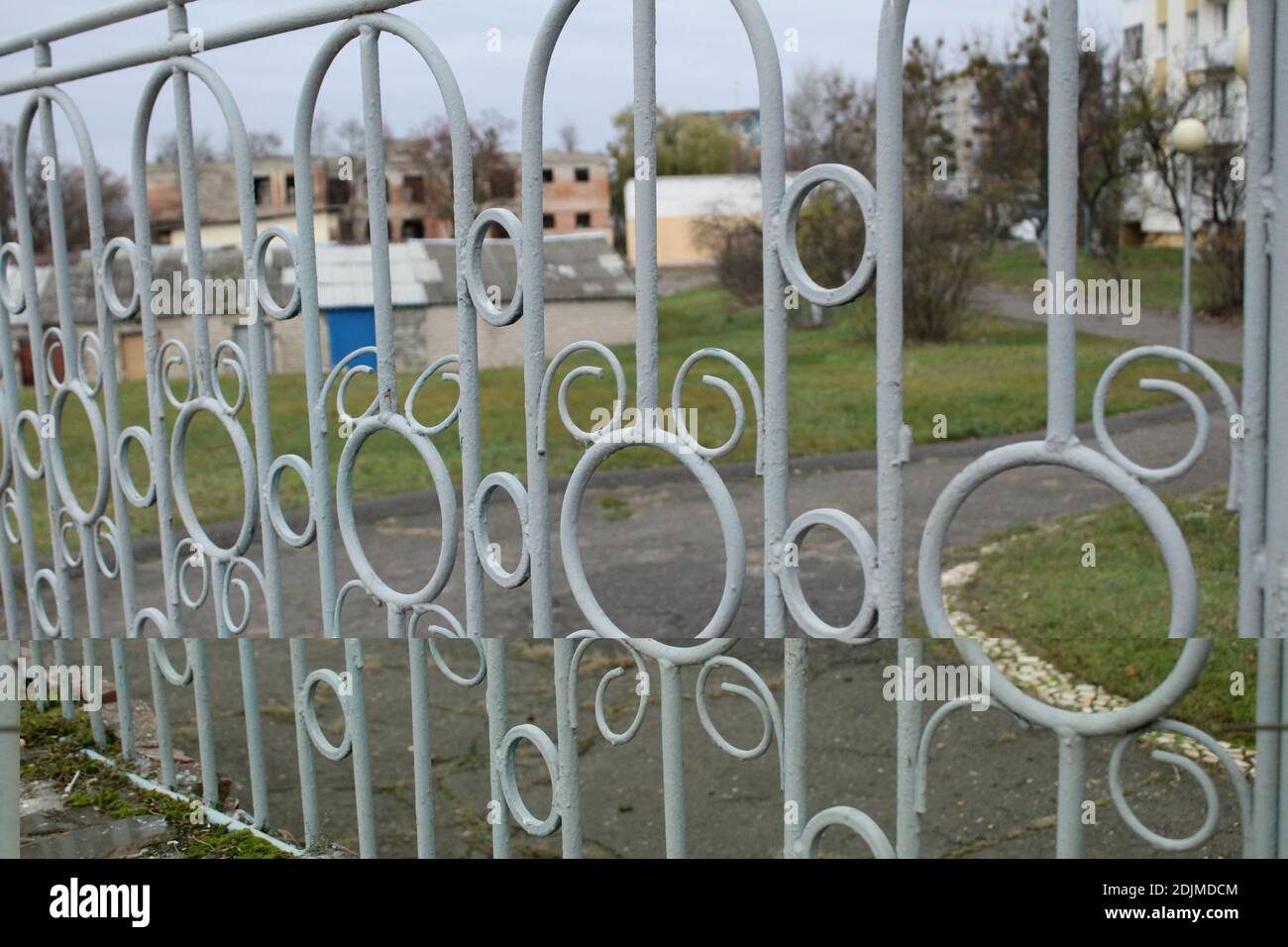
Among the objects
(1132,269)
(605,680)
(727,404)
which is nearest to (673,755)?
(605,680)

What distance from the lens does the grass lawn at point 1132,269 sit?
14.9m

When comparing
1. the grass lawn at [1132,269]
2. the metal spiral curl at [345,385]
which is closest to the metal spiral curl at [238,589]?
the metal spiral curl at [345,385]

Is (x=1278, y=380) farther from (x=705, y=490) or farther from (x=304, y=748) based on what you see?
(x=304, y=748)

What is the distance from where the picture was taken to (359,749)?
2268mm

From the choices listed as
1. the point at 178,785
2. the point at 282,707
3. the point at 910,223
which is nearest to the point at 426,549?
the point at 282,707

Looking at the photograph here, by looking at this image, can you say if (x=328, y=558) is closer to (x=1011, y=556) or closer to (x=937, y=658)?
(x=937, y=658)

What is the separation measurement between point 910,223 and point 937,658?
13203 mm

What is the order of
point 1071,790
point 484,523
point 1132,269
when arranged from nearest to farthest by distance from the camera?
point 1071,790 < point 484,523 < point 1132,269

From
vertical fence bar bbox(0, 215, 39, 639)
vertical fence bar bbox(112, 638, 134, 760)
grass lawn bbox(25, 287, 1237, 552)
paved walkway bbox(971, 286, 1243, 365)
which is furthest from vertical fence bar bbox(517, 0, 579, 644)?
paved walkway bbox(971, 286, 1243, 365)

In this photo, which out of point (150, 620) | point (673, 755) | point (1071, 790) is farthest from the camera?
point (150, 620)

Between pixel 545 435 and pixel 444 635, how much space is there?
0.38m

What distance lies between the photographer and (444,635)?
2.07 m

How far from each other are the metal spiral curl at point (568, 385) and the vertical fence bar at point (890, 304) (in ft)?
1.19

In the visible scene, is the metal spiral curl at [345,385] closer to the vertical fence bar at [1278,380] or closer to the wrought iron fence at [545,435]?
the wrought iron fence at [545,435]
